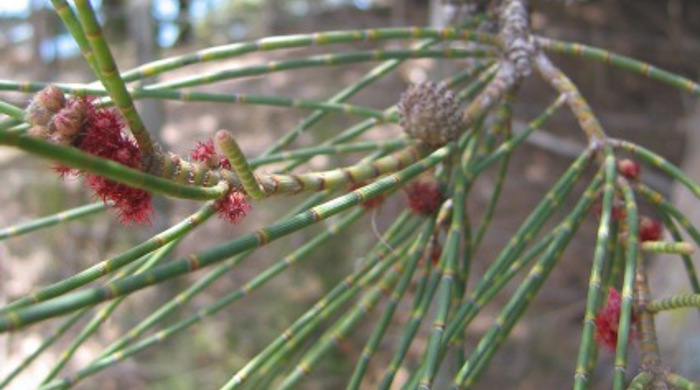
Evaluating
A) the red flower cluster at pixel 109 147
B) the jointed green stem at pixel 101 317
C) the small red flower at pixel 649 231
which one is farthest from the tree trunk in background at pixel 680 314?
the red flower cluster at pixel 109 147

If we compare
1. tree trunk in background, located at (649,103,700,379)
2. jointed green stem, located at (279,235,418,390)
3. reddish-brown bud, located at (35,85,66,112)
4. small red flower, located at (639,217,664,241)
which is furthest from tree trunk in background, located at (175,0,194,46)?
reddish-brown bud, located at (35,85,66,112)

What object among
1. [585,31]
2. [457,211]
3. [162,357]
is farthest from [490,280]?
[585,31]

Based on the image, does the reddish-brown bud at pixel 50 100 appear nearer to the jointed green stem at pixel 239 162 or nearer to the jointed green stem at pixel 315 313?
the jointed green stem at pixel 239 162

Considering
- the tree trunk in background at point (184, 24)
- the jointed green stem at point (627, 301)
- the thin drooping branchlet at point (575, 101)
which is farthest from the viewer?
the tree trunk in background at point (184, 24)

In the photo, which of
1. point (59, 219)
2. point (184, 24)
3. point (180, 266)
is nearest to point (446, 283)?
point (180, 266)

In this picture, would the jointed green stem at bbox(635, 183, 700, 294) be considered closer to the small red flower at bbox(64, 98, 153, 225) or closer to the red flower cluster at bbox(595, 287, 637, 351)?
the red flower cluster at bbox(595, 287, 637, 351)

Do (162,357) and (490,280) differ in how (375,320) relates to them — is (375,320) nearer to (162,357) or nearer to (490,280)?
(162,357)

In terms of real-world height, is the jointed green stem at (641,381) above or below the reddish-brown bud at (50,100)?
below
